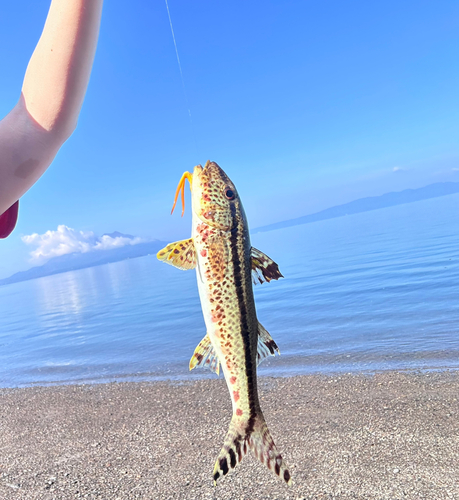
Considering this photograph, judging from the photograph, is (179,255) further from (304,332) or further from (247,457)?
(304,332)

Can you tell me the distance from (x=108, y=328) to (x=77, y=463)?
80.7 ft

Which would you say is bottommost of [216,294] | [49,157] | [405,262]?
[405,262]

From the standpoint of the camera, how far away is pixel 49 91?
1.96m

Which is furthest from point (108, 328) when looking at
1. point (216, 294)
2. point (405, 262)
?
point (216, 294)

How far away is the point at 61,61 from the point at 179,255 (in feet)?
5.21

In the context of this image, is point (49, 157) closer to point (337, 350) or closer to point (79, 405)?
point (79, 405)

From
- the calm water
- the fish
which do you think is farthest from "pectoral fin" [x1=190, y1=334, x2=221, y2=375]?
the calm water

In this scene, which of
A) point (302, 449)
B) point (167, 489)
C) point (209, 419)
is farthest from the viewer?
point (209, 419)

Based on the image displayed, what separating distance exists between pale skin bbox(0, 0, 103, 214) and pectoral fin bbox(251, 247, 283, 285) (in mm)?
1818

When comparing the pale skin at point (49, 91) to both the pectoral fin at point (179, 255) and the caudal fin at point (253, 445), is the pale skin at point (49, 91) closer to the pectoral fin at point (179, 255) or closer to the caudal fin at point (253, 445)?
the pectoral fin at point (179, 255)

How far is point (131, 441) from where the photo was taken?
10484mm

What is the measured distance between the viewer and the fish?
3.28 meters

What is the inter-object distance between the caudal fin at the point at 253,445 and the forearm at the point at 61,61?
8.26ft

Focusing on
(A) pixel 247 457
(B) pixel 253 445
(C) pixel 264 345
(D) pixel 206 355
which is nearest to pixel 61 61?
(D) pixel 206 355
